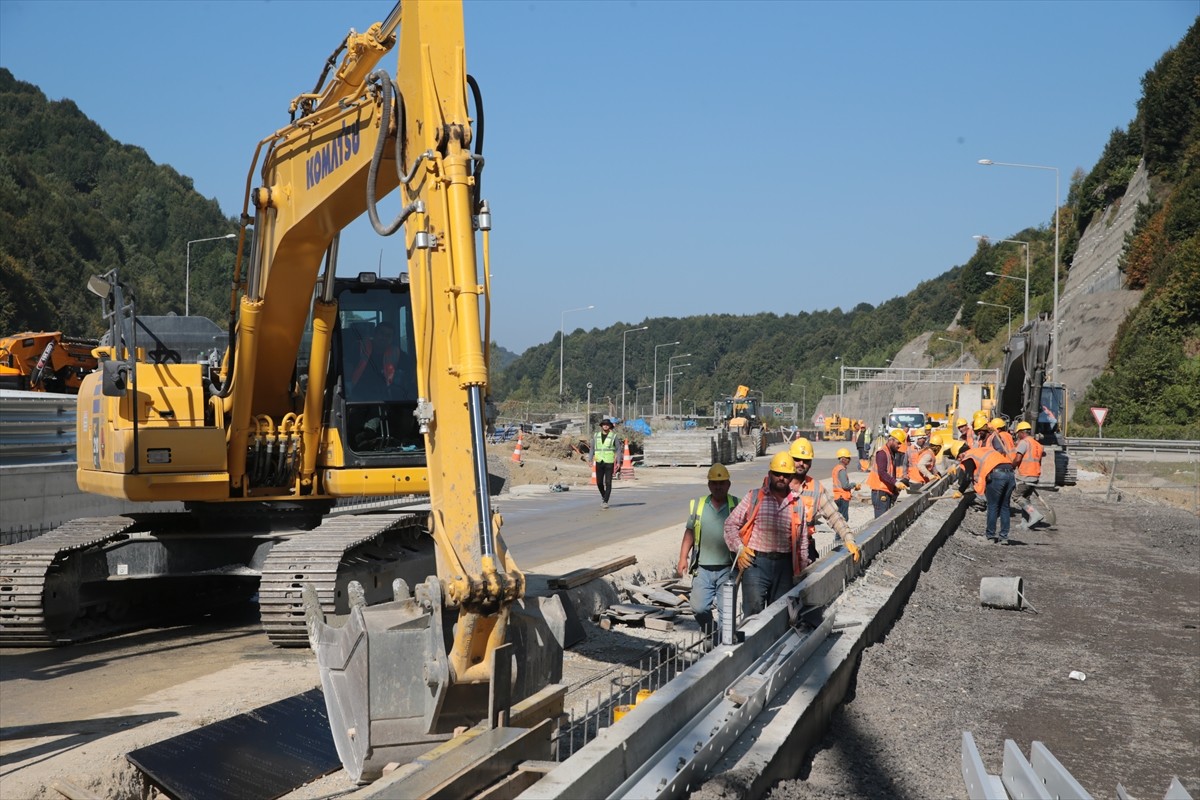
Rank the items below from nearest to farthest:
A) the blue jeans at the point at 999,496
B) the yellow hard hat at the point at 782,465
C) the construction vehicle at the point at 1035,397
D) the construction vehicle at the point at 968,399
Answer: the yellow hard hat at the point at 782,465 < the blue jeans at the point at 999,496 < the construction vehicle at the point at 1035,397 < the construction vehicle at the point at 968,399

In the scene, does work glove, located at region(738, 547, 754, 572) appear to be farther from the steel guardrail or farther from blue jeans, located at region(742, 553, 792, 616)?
the steel guardrail

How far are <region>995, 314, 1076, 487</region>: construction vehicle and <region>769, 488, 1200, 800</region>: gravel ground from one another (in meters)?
13.9

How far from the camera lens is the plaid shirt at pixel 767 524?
9.31 m

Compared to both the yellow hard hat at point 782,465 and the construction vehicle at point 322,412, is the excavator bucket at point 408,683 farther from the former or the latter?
the yellow hard hat at point 782,465

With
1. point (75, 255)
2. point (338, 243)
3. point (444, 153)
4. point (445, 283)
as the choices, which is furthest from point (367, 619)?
point (75, 255)

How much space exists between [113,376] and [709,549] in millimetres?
4822

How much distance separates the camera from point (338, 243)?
1003 cm

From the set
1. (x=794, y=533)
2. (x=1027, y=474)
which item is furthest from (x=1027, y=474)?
(x=794, y=533)

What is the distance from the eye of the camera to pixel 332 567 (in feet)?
32.9

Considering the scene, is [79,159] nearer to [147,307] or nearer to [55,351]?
[147,307]

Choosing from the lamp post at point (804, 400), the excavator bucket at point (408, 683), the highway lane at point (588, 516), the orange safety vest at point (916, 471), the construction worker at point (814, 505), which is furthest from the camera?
the lamp post at point (804, 400)

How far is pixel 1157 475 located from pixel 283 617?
3405 cm

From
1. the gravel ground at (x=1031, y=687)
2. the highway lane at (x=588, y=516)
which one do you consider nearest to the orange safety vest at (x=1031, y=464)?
the gravel ground at (x=1031, y=687)

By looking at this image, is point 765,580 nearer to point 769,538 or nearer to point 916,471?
point 769,538
